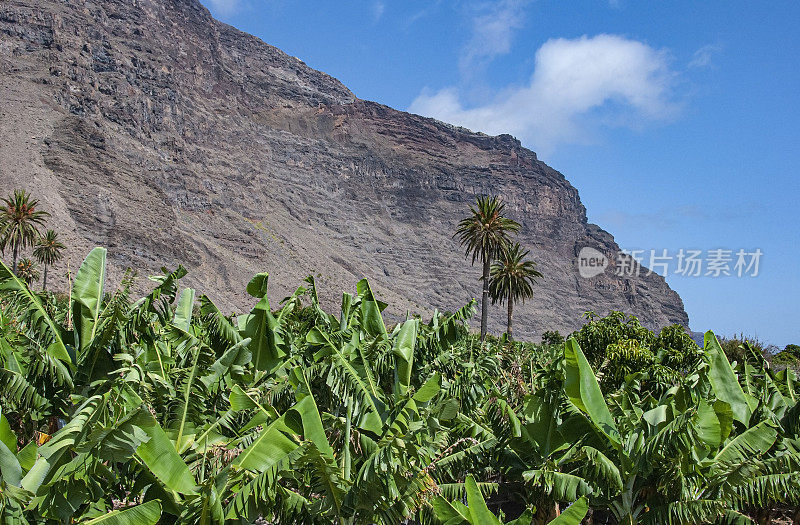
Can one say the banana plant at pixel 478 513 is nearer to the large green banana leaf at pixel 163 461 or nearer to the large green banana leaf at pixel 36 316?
the large green banana leaf at pixel 163 461

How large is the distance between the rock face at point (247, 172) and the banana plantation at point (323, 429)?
6339 cm

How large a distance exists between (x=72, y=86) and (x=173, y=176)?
2152 centimetres

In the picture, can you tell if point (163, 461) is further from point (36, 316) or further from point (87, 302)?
point (36, 316)

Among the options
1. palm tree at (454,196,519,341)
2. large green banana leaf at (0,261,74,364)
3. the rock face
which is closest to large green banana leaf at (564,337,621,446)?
large green banana leaf at (0,261,74,364)

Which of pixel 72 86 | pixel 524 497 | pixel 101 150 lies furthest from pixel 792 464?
pixel 72 86

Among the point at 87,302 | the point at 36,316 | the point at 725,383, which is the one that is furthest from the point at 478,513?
the point at 36,316

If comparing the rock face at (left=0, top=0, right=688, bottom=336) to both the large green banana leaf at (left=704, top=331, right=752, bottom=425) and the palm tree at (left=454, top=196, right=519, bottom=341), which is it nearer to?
the palm tree at (left=454, top=196, right=519, bottom=341)

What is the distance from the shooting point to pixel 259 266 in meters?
98.7

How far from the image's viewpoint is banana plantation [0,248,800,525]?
263 inches

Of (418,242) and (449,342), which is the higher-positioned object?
(418,242)

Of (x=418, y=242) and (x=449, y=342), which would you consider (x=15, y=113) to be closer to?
(x=418, y=242)

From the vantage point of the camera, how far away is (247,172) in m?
127

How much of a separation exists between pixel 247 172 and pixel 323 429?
124 m

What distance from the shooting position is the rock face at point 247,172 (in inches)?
3511
